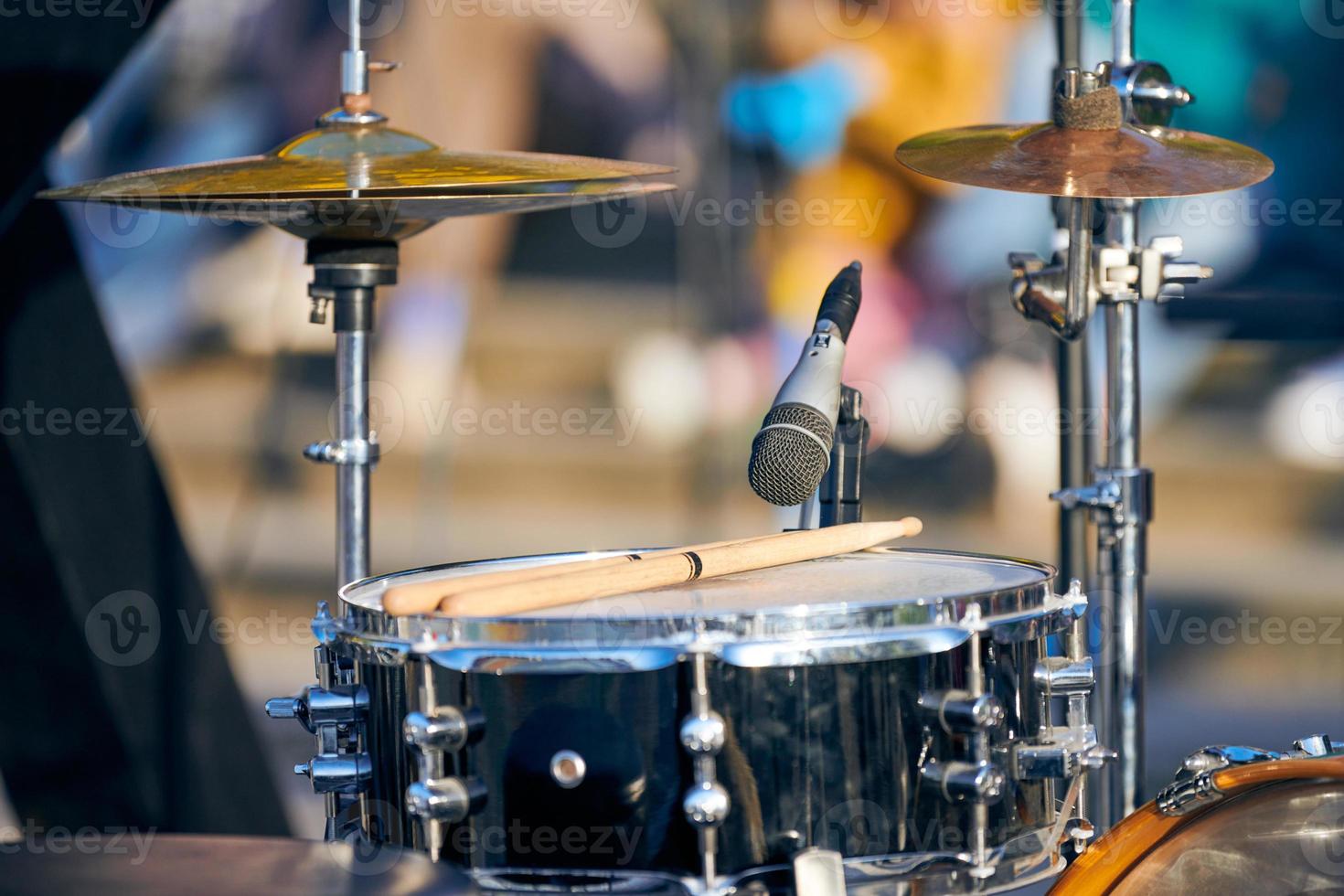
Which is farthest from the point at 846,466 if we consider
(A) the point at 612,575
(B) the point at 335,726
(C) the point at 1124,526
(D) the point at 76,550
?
(D) the point at 76,550

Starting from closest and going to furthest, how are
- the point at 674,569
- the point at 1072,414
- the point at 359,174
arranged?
the point at 674,569 < the point at 359,174 < the point at 1072,414

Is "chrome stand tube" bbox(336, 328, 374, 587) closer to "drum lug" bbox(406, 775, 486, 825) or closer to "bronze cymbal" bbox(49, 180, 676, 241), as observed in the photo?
"bronze cymbal" bbox(49, 180, 676, 241)

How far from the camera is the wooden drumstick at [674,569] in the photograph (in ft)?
3.95

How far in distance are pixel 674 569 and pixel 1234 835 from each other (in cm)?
60

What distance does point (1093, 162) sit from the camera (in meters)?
1.63

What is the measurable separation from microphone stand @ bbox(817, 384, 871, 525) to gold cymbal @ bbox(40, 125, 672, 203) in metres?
0.42

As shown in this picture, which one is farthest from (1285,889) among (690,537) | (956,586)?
(690,537)

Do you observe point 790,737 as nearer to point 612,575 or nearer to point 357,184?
point 612,575

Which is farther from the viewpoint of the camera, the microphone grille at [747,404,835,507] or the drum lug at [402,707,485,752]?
the microphone grille at [747,404,835,507]

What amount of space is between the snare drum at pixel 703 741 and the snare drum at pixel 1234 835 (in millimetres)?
192

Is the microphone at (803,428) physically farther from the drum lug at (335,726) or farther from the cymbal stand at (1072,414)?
the cymbal stand at (1072,414)

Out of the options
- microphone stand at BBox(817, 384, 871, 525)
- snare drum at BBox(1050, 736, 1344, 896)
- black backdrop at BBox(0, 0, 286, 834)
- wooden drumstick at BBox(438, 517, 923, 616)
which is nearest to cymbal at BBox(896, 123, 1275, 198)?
microphone stand at BBox(817, 384, 871, 525)

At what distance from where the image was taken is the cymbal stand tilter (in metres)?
1.78

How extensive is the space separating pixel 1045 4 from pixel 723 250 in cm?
72
